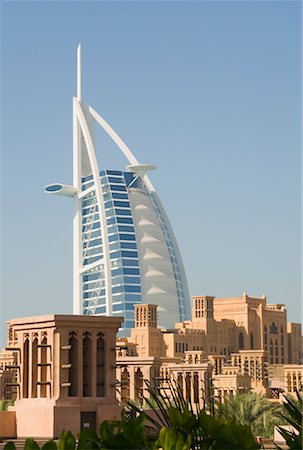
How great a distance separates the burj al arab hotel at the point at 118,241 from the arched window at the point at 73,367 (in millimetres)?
141141

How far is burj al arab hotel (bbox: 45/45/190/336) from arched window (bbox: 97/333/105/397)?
461ft

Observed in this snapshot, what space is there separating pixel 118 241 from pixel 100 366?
147 metres

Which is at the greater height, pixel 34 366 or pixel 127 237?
pixel 127 237

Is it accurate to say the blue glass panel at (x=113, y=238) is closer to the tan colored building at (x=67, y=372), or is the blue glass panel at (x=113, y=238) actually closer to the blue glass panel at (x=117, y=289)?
the blue glass panel at (x=117, y=289)

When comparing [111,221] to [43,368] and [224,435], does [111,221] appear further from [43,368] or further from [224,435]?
[224,435]

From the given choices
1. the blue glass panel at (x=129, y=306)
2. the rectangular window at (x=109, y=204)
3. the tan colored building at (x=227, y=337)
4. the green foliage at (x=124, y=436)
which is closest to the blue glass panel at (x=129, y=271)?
the blue glass panel at (x=129, y=306)

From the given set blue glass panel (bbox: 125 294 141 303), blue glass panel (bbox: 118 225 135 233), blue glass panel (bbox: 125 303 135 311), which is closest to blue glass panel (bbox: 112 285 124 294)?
blue glass panel (bbox: 125 294 141 303)

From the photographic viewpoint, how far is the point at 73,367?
30.2 metres

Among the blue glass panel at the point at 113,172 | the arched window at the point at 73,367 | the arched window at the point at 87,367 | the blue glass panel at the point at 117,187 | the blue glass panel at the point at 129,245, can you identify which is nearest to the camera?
the arched window at the point at 73,367

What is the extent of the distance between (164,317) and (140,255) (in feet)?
34.9

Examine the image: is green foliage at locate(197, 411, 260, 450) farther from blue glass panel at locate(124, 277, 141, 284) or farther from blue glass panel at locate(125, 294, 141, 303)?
blue glass panel at locate(124, 277, 141, 284)

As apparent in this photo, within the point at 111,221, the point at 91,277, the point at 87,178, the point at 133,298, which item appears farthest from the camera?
the point at 87,178

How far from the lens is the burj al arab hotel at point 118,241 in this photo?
17762 cm

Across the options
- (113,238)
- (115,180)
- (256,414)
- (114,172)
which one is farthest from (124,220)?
(256,414)
